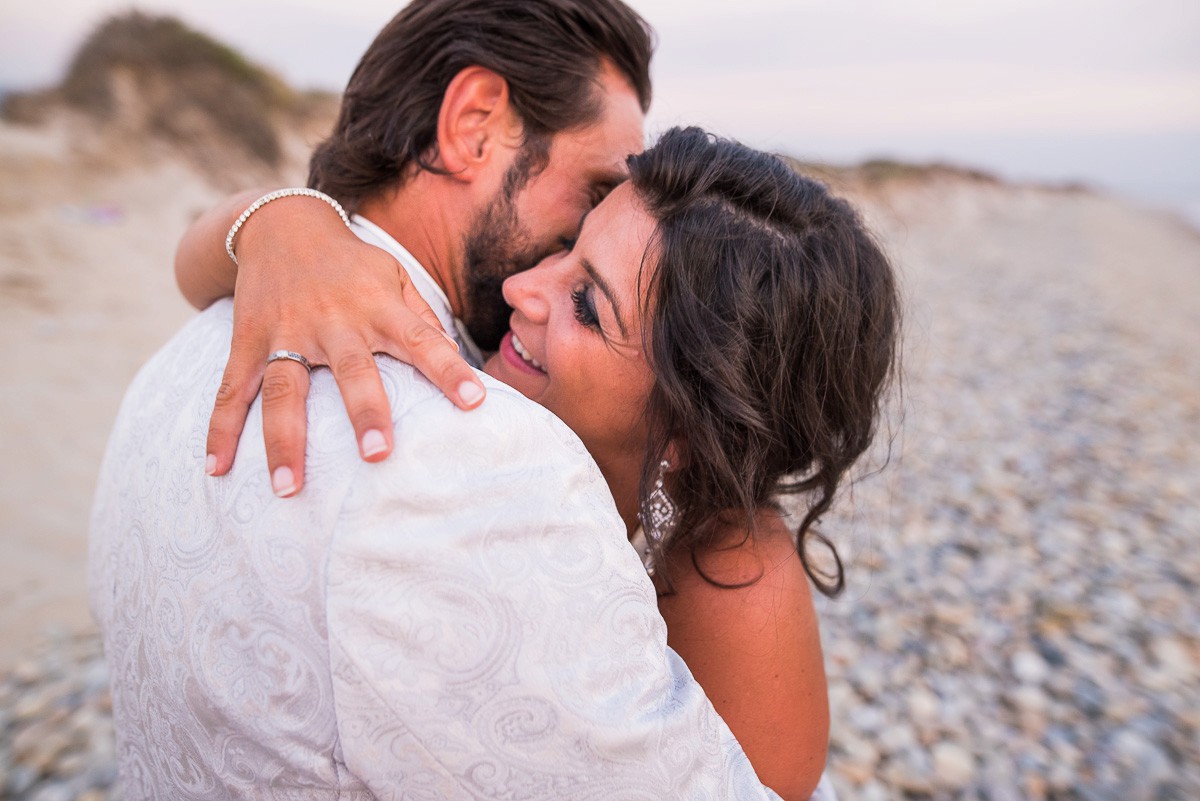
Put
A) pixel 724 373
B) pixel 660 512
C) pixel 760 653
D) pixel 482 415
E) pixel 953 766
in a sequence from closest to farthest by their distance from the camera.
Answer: pixel 482 415, pixel 724 373, pixel 760 653, pixel 660 512, pixel 953 766

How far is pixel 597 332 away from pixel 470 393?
651mm

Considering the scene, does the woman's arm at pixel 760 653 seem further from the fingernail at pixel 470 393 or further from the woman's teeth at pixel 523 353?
the fingernail at pixel 470 393

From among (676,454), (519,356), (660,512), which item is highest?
(519,356)

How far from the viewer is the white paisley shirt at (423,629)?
117 centimetres

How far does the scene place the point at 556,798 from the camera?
122 cm

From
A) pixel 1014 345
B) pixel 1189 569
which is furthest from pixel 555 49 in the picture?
pixel 1014 345

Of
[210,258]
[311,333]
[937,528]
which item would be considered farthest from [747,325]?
[937,528]

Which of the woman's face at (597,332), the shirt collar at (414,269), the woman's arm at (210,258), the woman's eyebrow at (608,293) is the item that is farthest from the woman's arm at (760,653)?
the woman's arm at (210,258)

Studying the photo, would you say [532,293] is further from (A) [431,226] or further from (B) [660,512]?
(B) [660,512]

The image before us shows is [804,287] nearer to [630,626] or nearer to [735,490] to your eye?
[735,490]

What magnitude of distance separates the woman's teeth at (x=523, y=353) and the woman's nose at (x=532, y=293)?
0.32ft

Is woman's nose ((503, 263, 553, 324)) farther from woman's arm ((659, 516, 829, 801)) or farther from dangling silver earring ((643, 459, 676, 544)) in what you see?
woman's arm ((659, 516, 829, 801))

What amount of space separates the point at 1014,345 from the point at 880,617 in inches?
311

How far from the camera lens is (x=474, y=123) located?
233cm
